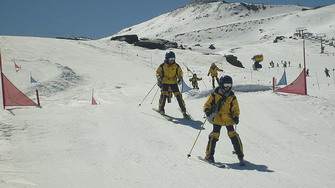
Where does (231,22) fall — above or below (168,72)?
above

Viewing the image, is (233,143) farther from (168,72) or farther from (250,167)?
(168,72)

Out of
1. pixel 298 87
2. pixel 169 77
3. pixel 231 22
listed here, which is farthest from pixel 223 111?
pixel 231 22

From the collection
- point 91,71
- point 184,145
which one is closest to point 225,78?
point 184,145

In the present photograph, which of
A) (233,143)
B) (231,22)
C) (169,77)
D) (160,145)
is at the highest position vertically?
(231,22)

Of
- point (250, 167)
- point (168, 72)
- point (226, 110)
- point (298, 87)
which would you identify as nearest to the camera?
point (250, 167)

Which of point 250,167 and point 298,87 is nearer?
point 250,167

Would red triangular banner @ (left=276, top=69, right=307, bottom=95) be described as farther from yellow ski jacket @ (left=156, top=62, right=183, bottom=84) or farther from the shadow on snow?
the shadow on snow

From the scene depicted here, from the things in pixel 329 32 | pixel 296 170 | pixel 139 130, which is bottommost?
pixel 296 170

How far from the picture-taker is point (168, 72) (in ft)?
33.8

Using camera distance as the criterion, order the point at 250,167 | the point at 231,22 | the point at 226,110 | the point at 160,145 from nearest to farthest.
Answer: the point at 250,167, the point at 226,110, the point at 160,145, the point at 231,22

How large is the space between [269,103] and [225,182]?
7.34 metres

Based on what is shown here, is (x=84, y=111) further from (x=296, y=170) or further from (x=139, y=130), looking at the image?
(x=296, y=170)

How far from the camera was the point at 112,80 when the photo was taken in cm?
2256

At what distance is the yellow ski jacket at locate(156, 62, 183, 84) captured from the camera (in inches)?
405
